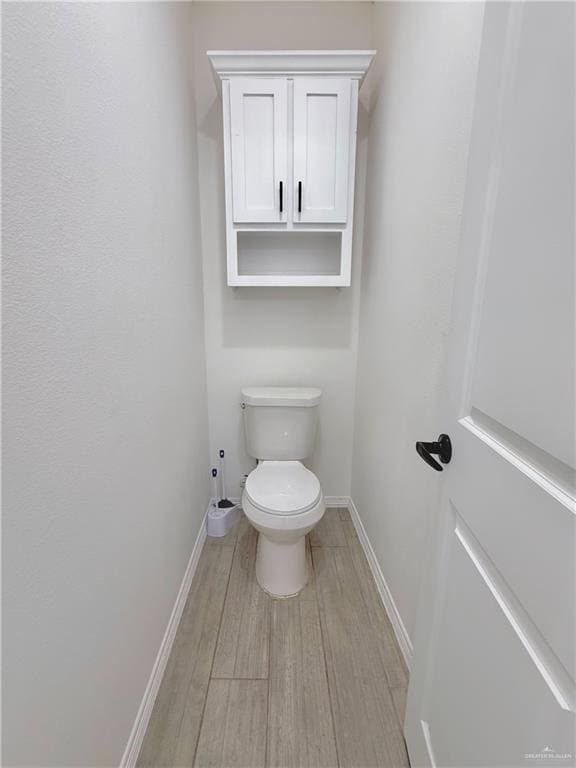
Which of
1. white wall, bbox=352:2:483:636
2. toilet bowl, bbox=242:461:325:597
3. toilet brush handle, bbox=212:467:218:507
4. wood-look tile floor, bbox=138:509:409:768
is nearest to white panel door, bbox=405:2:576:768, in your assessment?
white wall, bbox=352:2:483:636

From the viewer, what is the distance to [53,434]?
2.19 ft

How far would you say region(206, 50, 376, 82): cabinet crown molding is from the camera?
1461mm

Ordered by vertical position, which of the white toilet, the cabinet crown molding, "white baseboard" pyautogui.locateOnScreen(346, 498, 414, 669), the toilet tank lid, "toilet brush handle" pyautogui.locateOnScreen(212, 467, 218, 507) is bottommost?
"white baseboard" pyautogui.locateOnScreen(346, 498, 414, 669)

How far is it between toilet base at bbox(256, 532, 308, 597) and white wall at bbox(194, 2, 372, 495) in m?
0.64

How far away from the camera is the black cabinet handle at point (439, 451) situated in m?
0.81

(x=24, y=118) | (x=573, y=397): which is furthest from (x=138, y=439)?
(x=573, y=397)

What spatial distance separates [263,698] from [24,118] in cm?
159

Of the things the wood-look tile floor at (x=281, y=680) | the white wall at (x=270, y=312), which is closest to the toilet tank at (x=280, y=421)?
the white wall at (x=270, y=312)

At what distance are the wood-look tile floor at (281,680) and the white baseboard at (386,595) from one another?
3 cm

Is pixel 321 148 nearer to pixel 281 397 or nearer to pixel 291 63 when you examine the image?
pixel 291 63

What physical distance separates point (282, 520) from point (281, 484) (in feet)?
0.75

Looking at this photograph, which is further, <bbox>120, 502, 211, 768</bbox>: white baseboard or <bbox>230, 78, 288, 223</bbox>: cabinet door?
<bbox>230, 78, 288, 223</bbox>: cabinet door

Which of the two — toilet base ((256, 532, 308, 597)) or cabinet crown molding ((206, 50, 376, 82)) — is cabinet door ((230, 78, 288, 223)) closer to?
cabinet crown molding ((206, 50, 376, 82))

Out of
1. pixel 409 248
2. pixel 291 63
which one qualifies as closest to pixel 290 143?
pixel 291 63
